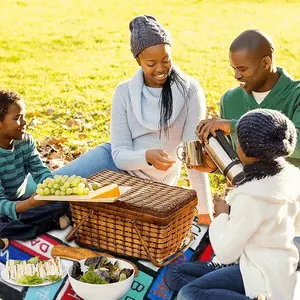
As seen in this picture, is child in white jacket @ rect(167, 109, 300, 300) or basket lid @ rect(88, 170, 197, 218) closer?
child in white jacket @ rect(167, 109, 300, 300)

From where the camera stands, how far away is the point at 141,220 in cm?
306

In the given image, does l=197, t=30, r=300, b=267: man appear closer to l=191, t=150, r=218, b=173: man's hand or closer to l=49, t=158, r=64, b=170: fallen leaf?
l=191, t=150, r=218, b=173: man's hand

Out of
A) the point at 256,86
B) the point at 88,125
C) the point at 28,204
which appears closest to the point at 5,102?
the point at 28,204

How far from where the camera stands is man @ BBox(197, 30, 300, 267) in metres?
3.14

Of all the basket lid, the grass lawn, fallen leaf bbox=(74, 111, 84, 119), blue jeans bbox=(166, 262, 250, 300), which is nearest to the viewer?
blue jeans bbox=(166, 262, 250, 300)

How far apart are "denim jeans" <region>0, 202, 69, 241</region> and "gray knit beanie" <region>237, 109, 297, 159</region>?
1.34 m

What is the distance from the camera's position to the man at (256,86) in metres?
3.14

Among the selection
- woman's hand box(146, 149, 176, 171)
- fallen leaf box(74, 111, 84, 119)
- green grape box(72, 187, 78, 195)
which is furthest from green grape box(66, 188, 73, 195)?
fallen leaf box(74, 111, 84, 119)

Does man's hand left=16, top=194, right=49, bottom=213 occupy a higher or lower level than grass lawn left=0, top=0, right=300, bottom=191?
higher

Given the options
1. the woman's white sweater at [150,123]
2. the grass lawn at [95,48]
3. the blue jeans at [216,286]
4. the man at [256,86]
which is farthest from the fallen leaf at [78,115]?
the blue jeans at [216,286]

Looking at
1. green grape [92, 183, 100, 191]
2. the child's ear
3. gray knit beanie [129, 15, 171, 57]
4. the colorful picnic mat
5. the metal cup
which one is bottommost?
the colorful picnic mat

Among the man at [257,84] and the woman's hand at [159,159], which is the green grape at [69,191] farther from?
the man at [257,84]

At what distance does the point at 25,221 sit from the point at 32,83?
423 centimetres

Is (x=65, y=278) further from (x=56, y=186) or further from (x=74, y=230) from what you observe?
(x=56, y=186)
